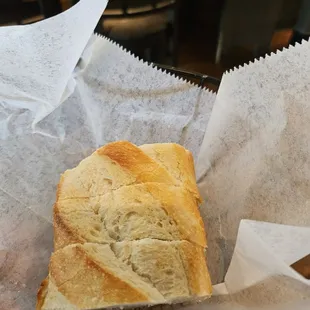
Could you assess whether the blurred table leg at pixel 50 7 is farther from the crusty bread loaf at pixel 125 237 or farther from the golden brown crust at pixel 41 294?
the golden brown crust at pixel 41 294

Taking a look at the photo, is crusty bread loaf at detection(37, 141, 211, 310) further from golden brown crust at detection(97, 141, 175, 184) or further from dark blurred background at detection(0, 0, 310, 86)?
dark blurred background at detection(0, 0, 310, 86)

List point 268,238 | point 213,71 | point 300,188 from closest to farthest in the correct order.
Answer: point 268,238, point 300,188, point 213,71

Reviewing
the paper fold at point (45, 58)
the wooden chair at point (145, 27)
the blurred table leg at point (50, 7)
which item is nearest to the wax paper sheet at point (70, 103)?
the paper fold at point (45, 58)

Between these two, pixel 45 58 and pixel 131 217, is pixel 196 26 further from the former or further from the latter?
pixel 131 217

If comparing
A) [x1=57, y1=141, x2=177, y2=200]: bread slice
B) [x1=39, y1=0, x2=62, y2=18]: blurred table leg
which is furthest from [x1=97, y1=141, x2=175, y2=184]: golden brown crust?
[x1=39, y1=0, x2=62, y2=18]: blurred table leg

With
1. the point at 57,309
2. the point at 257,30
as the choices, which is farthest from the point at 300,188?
the point at 257,30

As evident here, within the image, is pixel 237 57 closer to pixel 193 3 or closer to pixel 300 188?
pixel 193 3
